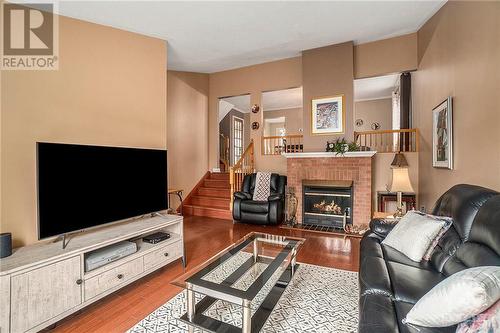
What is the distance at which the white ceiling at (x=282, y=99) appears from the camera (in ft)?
22.2

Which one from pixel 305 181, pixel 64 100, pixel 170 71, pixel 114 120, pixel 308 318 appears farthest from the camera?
pixel 170 71

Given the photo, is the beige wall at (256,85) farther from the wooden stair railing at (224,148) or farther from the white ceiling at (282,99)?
the wooden stair railing at (224,148)

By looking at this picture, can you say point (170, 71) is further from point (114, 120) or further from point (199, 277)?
point (199, 277)

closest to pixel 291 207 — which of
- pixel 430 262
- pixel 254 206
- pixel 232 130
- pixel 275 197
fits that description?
pixel 275 197

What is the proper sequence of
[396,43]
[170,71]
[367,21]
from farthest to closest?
[170,71], [396,43], [367,21]

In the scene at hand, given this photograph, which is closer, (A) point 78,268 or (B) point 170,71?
(A) point 78,268

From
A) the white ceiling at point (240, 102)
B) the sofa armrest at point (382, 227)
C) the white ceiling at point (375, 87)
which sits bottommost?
the sofa armrest at point (382, 227)

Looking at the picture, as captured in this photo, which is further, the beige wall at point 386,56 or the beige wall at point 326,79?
the beige wall at point 326,79

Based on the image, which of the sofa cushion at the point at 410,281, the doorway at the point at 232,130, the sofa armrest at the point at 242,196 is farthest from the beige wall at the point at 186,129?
the sofa cushion at the point at 410,281

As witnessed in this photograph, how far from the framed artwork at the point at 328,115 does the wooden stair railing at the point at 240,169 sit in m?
1.70

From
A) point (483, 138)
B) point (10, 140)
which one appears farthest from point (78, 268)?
point (483, 138)

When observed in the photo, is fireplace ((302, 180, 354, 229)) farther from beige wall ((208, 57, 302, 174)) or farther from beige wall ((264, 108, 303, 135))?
beige wall ((264, 108, 303, 135))

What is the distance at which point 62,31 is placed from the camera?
94.7 inches

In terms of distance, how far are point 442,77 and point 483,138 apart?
4.33 ft
